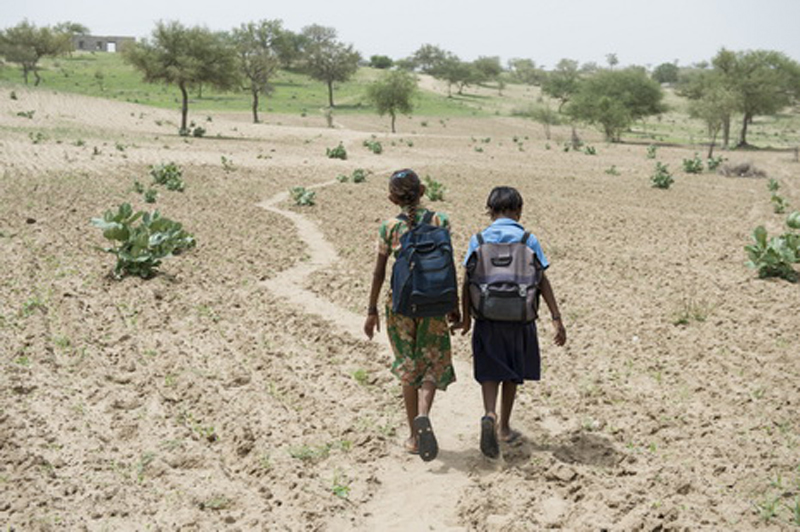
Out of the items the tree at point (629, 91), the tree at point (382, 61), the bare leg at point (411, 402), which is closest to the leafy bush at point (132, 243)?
the bare leg at point (411, 402)

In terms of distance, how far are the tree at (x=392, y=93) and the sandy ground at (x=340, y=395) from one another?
32.5 m

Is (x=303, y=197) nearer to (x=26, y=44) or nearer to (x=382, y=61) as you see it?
(x=26, y=44)

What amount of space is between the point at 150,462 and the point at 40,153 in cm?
1954

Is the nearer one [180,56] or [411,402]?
[411,402]

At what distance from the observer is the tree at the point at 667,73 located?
4990 inches

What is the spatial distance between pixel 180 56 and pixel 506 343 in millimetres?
33572

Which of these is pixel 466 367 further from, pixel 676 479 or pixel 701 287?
pixel 701 287

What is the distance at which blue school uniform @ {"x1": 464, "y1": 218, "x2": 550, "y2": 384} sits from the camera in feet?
14.7

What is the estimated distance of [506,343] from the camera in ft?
14.9

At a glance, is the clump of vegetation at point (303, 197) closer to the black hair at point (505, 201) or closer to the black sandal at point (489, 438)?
the black hair at point (505, 201)

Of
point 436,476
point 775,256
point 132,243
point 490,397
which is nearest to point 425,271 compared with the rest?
point 490,397

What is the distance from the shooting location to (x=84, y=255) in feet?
33.1

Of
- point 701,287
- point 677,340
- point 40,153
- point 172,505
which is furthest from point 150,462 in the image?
point 40,153

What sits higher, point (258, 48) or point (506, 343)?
point (258, 48)
